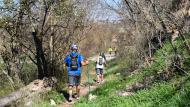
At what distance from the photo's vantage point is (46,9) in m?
16.7

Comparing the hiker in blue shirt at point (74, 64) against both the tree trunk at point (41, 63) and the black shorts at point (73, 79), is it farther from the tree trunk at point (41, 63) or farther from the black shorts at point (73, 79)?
the tree trunk at point (41, 63)

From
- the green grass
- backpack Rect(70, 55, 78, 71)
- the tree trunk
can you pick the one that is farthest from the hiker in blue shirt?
the tree trunk

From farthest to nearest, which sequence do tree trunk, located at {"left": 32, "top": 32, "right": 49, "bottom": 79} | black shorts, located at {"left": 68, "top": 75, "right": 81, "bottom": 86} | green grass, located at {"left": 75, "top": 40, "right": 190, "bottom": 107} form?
tree trunk, located at {"left": 32, "top": 32, "right": 49, "bottom": 79}, black shorts, located at {"left": 68, "top": 75, "right": 81, "bottom": 86}, green grass, located at {"left": 75, "top": 40, "right": 190, "bottom": 107}

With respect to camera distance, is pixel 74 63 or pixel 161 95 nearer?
pixel 161 95

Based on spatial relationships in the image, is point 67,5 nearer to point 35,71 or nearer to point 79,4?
point 79,4

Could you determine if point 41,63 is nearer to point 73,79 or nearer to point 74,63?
point 73,79

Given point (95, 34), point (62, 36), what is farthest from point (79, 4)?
point (95, 34)

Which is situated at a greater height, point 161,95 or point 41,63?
point 41,63

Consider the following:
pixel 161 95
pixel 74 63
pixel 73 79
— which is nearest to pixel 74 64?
pixel 74 63

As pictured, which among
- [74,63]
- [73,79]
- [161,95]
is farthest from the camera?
[73,79]

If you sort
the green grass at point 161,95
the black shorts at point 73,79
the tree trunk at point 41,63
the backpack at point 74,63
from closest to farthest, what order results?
1. the green grass at point 161,95
2. the backpack at point 74,63
3. the black shorts at point 73,79
4. the tree trunk at point 41,63

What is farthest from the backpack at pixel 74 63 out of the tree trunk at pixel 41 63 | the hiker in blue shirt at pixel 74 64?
the tree trunk at pixel 41 63

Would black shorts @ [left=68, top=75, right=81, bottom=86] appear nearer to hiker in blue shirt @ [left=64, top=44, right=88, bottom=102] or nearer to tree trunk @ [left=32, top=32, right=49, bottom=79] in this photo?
hiker in blue shirt @ [left=64, top=44, right=88, bottom=102]

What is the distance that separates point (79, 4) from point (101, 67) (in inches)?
119
